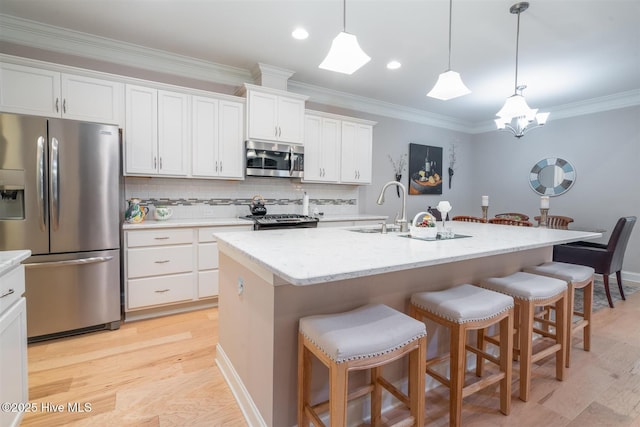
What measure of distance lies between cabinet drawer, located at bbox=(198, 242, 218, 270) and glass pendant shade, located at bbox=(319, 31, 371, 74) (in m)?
2.08

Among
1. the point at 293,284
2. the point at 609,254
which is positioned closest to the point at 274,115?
the point at 293,284

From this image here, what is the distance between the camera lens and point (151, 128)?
9.95 ft

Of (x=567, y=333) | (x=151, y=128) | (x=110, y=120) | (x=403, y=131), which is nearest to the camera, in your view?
(x=567, y=333)

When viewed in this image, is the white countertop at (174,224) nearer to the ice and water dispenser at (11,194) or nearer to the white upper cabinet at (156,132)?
the white upper cabinet at (156,132)

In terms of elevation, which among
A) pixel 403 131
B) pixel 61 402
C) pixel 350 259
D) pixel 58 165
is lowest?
pixel 61 402

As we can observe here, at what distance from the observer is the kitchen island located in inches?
50.8

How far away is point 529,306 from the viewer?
177 cm

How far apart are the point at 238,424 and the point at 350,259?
108 cm

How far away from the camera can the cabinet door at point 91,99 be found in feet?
8.78

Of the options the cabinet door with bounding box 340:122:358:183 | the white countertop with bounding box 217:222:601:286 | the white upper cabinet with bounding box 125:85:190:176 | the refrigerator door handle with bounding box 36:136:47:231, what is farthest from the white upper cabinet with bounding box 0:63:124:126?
the cabinet door with bounding box 340:122:358:183

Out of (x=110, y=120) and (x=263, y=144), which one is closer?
(x=110, y=120)

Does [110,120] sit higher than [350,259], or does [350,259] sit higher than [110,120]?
[110,120]

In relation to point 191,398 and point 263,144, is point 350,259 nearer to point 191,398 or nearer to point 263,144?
point 191,398

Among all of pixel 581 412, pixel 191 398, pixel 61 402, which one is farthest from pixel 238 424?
pixel 581 412
